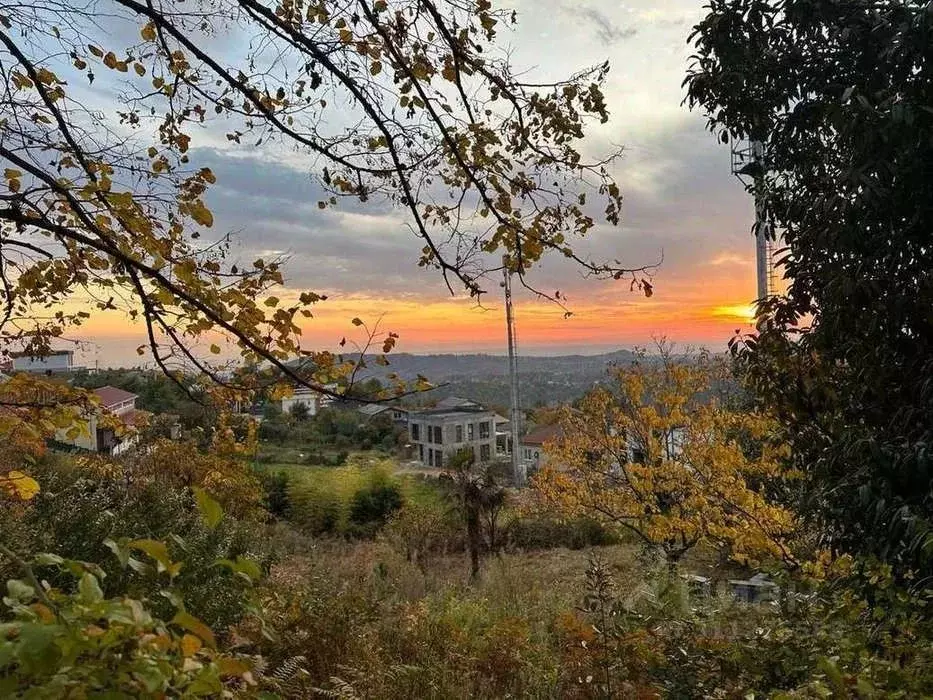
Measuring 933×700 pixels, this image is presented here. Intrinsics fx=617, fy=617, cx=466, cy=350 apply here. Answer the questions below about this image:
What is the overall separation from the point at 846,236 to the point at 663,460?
539 centimetres

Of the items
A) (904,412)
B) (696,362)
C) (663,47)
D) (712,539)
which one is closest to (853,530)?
(904,412)

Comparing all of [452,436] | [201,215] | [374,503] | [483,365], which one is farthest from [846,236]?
[452,436]

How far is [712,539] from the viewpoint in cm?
691

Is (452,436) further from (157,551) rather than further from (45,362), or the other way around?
(157,551)

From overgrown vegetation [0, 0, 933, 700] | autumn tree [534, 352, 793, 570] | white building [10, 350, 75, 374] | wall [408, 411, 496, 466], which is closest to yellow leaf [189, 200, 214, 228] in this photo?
overgrown vegetation [0, 0, 933, 700]

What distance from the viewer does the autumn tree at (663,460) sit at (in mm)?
6516

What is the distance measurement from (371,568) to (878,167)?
758cm

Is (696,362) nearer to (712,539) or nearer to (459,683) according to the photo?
(712,539)

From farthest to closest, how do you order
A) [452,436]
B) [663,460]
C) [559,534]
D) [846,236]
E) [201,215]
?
[452,436], [559,534], [663,460], [846,236], [201,215]

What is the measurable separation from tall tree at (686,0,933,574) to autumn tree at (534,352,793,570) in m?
3.54

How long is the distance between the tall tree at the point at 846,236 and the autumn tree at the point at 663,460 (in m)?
3.54

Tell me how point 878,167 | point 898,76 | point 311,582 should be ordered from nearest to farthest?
point 878,167 → point 898,76 → point 311,582

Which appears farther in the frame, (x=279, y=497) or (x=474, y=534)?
(x=279, y=497)

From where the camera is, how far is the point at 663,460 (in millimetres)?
7340
